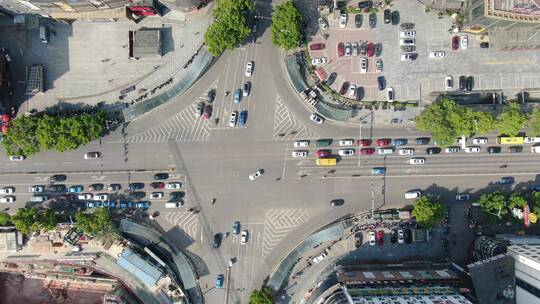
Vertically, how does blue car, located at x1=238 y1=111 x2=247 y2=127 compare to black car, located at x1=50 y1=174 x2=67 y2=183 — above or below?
above

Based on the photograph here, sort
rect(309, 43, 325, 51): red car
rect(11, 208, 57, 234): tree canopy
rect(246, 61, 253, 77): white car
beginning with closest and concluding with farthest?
rect(11, 208, 57, 234): tree canopy
rect(246, 61, 253, 77): white car
rect(309, 43, 325, 51): red car

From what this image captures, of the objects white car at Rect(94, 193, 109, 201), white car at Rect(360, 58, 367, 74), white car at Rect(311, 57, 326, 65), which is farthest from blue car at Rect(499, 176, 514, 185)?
white car at Rect(94, 193, 109, 201)

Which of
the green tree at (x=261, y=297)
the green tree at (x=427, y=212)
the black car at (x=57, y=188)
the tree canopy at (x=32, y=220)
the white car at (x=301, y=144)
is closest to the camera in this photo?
the tree canopy at (x=32, y=220)

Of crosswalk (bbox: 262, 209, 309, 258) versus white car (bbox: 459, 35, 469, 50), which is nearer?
white car (bbox: 459, 35, 469, 50)

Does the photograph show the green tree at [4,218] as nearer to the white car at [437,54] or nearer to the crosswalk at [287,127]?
the crosswalk at [287,127]

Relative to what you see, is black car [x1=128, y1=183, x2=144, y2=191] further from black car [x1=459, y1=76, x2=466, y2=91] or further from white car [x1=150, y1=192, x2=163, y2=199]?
black car [x1=459, y1=76, x2=466, y2=91]

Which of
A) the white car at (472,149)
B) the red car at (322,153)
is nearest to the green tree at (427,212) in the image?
the white car at (472,149)
